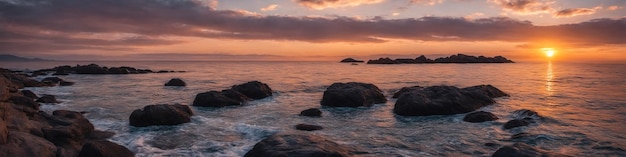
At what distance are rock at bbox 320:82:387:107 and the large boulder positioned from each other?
5.80 m

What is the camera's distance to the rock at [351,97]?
25359mm

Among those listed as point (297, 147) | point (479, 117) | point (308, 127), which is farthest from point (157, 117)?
point (479, 117)

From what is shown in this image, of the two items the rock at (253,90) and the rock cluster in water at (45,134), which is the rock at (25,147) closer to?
the rock cluster in water at (45,134)

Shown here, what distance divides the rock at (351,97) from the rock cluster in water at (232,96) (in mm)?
5845

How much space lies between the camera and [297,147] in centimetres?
1167

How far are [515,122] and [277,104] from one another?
1469cm

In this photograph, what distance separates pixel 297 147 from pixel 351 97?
555 inches

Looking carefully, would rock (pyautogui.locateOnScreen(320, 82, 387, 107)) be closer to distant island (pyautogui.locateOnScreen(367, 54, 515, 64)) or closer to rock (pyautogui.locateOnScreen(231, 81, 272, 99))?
rock (pyautogui.locateOnScreen(231, 81, 272, 99))

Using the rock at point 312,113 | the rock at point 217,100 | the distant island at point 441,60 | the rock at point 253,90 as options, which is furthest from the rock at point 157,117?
the distant island at point 441,60

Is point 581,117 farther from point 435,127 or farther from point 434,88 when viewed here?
point 435,127

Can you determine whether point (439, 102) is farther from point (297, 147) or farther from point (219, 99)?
point (219, 99)

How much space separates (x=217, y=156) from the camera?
12.9 metres

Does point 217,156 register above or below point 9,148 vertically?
below

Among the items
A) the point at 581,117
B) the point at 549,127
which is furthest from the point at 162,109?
the point at 581,117
